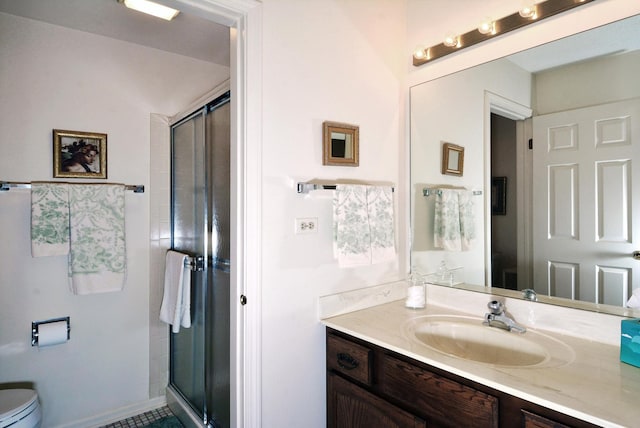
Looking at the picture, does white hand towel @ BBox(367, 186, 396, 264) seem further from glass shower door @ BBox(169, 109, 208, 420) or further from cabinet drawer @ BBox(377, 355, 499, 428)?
glass shower door @ BBox(169, 109, 208, 420)

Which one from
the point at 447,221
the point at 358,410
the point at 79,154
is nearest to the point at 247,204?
the point at 358,410

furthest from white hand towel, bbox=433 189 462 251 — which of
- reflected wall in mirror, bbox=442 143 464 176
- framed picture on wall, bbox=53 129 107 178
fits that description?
framed picture on wall, bbox=53 129 107 178

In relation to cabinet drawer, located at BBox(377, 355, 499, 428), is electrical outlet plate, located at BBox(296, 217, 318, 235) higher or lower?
higher

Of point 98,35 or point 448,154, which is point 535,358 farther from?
point 98,35

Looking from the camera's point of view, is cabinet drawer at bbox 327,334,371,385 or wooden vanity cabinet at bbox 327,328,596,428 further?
cabinet drawer at bbox 327,334,371,385

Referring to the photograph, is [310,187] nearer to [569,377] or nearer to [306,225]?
[306,225]

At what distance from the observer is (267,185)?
1.44 metres

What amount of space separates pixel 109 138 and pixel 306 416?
2034mm

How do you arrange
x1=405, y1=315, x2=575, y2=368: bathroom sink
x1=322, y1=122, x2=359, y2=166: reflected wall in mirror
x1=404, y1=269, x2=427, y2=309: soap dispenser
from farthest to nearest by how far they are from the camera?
x1=404, y1=269, x2=427, y2=309: soap dispenser → x1=322, y1=122, x2=359, y2=166: reflected wall in mirror → x1=405, y1=315, x2=575, y2=368: bathroom sink

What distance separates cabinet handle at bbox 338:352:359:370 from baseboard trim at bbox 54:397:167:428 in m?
1.68

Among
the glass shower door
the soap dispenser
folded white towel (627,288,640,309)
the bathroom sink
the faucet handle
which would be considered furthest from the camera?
the glass shower door

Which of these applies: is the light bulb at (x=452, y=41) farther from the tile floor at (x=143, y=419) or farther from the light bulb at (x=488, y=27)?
the tile floor at (x=143, y=419)

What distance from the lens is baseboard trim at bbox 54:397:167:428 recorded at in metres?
2.21

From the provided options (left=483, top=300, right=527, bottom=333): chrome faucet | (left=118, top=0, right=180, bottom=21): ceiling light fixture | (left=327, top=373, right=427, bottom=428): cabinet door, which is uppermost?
(left=118, top=0, right=180, bottom=21): ceiling light fixture
